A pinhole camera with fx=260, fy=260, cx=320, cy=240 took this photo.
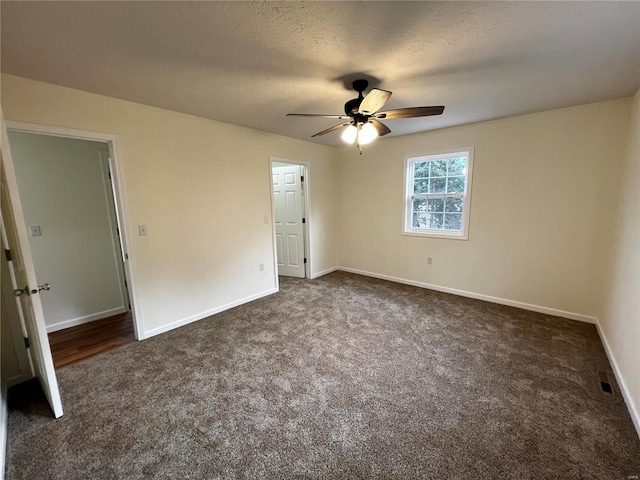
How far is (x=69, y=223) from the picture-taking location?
9.83ft

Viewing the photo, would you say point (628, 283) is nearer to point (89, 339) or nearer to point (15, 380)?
point (15, 380)

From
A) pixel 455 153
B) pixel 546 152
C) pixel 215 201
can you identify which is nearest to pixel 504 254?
pixel 546 152

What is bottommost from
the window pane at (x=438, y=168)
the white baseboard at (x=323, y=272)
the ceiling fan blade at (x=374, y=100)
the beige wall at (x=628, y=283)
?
the white baseboard at (x=323, y=272)

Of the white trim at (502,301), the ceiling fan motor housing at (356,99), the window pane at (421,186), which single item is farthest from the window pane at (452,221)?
the ceiling fan motor housing at (356,99)

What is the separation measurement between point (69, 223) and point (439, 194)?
4.76m

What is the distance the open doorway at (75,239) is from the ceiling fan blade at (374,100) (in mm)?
2351

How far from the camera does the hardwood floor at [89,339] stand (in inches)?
98.5

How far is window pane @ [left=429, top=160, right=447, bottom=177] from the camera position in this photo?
3.78m

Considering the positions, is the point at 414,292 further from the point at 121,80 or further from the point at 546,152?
the point at 121,80

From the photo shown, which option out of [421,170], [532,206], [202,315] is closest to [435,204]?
[421,170]

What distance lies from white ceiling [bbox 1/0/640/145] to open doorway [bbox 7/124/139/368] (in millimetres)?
936

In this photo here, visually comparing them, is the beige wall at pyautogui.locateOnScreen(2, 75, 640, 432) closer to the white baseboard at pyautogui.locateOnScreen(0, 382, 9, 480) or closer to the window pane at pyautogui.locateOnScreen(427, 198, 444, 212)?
the window pane at pyautogui.locateOnScreen(427, 198, 444, 212)

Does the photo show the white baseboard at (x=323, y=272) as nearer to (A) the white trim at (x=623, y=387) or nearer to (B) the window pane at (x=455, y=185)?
(B) the window pane at (x=455, y=185)

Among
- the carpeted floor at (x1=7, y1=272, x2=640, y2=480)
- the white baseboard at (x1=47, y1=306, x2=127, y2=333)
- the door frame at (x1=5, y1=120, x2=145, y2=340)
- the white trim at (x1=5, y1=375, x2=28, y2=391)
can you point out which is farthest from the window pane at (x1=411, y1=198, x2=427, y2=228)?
the white trim at (x1=5, y1=375, x2=28, y2=391)
